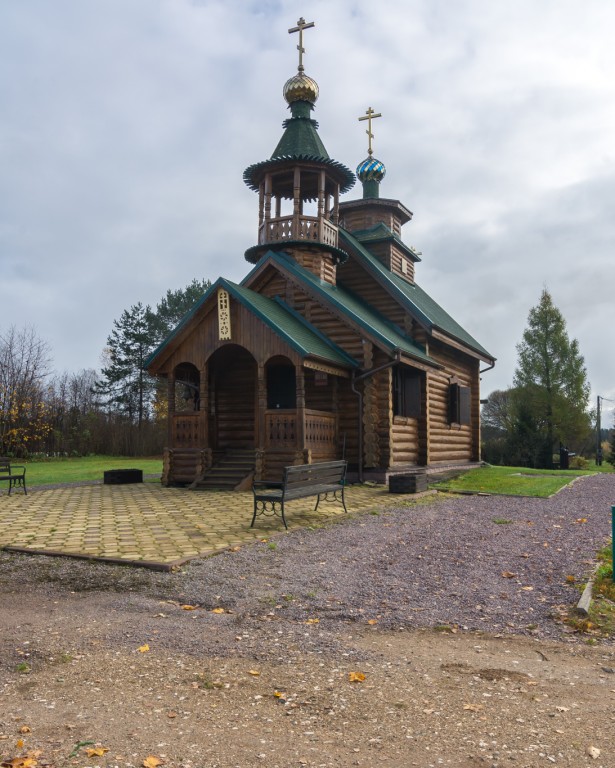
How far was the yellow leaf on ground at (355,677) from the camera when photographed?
14.0ft

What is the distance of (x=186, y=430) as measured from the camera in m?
17.8

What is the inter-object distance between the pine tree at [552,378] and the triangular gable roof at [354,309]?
63.2 ft

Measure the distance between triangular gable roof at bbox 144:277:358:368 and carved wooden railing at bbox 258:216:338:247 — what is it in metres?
2.27

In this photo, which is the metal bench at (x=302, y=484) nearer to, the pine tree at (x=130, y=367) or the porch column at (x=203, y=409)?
the porch column at (x=203, y=409)

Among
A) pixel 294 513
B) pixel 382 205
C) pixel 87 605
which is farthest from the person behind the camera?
pixel 382 205

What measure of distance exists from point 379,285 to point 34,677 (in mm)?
18625

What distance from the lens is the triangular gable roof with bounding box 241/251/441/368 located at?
58.7 ft

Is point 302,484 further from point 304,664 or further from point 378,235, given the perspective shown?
point 378,235

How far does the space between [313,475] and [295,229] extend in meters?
10.5

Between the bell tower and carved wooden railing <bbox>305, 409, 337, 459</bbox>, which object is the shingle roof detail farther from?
carved wooden railing <bbox>305, 409, 337, 459</bbox>

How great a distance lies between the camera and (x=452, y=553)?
8.49 metres

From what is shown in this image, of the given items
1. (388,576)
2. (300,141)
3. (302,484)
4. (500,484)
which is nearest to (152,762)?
(388,576)

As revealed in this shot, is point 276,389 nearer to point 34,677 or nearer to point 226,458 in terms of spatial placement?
point 226,458

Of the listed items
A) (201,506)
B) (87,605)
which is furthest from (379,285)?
(87,605)
